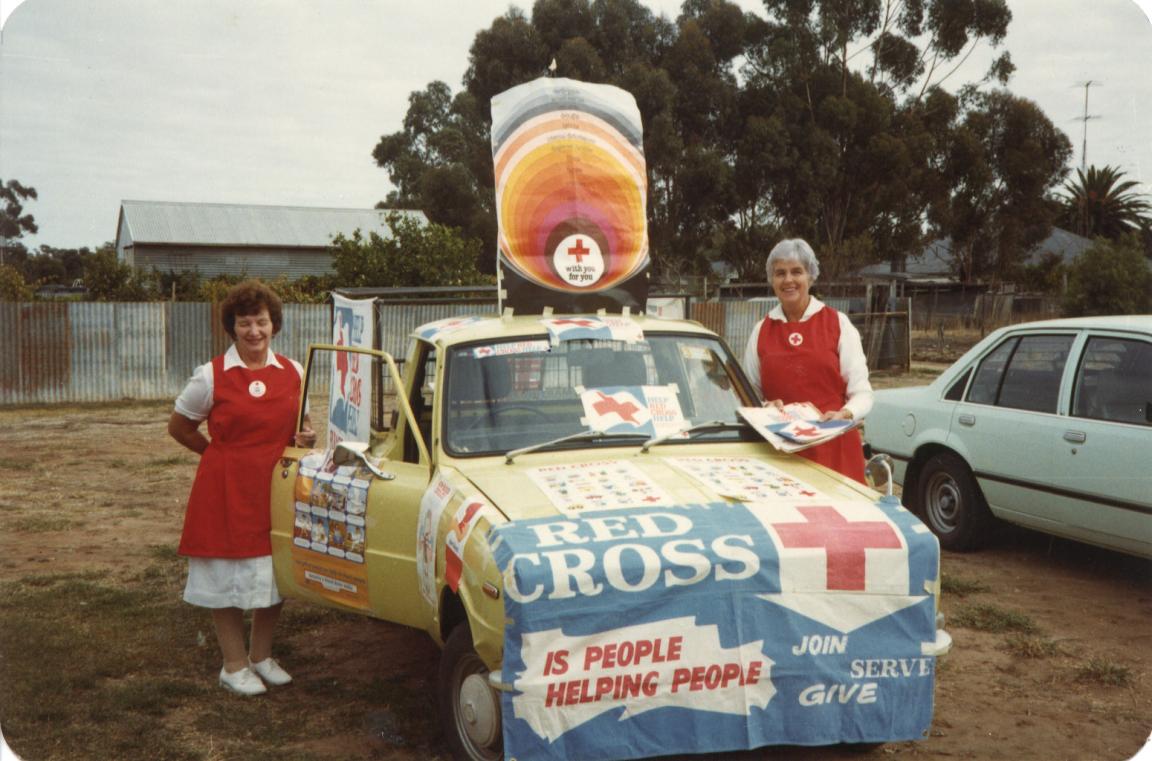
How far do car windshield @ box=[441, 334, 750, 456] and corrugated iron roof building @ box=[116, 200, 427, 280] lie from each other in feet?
131

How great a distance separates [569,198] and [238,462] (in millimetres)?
2314

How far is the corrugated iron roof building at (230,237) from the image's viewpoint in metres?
45.2

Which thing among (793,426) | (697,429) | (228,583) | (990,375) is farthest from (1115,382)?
(228,583)

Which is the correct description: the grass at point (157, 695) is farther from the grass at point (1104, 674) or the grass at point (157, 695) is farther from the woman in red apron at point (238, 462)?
the grass at point (1104, 674)

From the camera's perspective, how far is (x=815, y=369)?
5359mm

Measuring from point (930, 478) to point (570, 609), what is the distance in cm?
534

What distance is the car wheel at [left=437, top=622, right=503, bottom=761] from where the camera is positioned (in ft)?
12.6

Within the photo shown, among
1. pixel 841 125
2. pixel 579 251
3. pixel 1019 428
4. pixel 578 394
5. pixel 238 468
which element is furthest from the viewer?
pixel 841 125

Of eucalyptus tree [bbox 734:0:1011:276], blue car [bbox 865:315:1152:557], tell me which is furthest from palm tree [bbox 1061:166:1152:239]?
blue car [bbox 865:315:1152:557]

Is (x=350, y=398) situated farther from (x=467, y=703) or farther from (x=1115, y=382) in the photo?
(x=1115, y=382)

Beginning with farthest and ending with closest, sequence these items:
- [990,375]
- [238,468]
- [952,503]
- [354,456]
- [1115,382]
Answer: [952,503], [990,375], [1115,382], [238,468], [354,456]

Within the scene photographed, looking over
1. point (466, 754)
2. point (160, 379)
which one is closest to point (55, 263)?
point (160, 379)

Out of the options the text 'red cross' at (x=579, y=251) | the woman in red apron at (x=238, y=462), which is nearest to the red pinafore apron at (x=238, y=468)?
the woman in red apron at (x=238, y=462)

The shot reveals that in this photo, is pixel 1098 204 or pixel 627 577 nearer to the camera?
pixel 627 577
